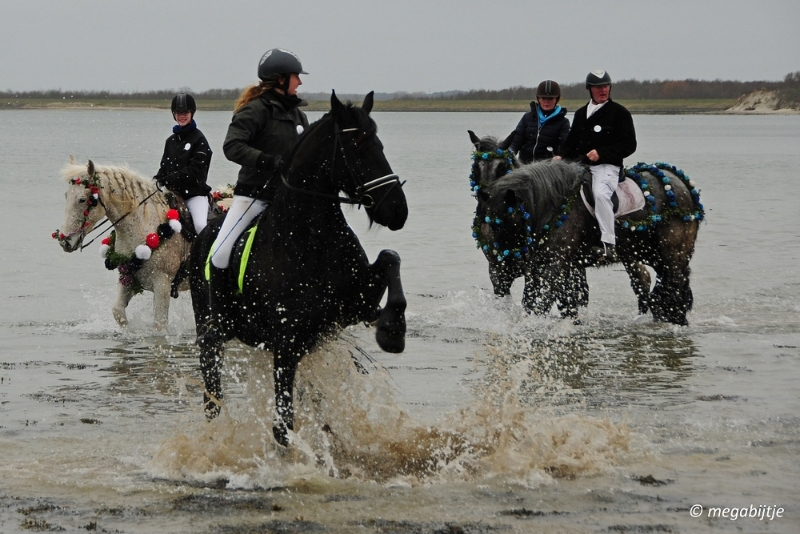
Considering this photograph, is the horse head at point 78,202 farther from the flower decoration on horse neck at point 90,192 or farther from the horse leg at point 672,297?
the horse leg at point 672,297

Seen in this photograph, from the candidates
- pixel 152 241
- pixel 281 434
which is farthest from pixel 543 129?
pixel 281 434

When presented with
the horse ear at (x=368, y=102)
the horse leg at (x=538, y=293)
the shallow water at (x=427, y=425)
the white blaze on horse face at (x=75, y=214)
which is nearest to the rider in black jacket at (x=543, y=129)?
the horse leg at (x=538, y=293)

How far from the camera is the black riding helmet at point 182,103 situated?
1082 cm

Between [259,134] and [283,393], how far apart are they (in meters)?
1.67

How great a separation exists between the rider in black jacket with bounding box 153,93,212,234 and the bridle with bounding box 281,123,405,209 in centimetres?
487

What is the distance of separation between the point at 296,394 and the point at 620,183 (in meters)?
5.78

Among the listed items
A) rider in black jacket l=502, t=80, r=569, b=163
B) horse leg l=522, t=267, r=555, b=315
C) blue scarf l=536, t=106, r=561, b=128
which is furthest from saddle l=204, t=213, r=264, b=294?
blue scarf l=536, t=106, r=561, b=128

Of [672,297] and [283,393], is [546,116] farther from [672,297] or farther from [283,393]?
[283,393]

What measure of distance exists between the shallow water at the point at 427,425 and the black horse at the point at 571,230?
0.43 metres

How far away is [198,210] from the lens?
11.1m

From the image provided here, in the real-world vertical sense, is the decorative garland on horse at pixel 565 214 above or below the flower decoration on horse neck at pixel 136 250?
above

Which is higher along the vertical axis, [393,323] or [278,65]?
[278,65]

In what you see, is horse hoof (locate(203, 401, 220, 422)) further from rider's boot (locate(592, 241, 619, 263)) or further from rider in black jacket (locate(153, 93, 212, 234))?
rider's boot (locate(592, 241, 619, 263))

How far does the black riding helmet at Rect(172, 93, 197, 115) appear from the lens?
1082 centimetres
